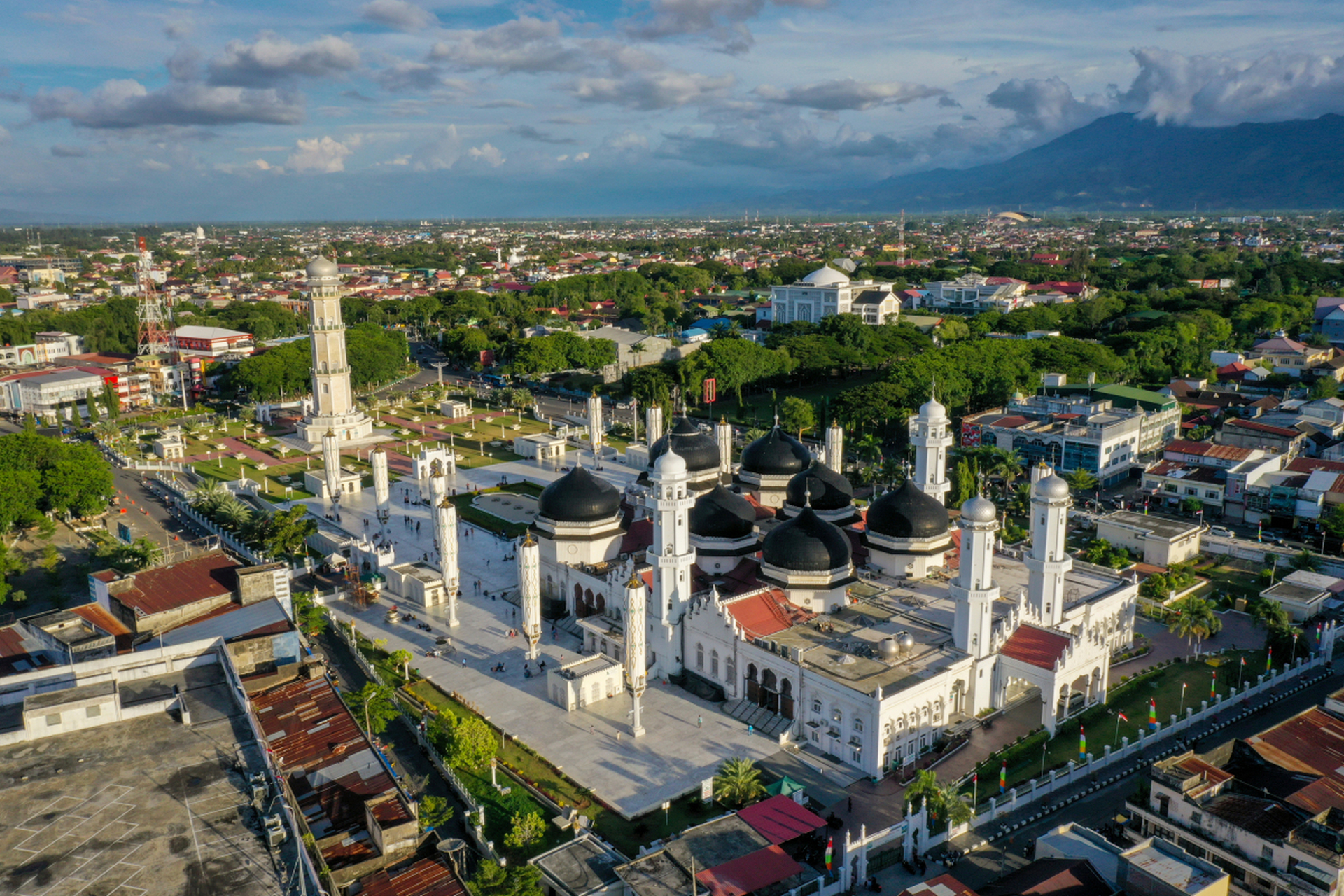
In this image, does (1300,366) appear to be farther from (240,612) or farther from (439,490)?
(240,612)

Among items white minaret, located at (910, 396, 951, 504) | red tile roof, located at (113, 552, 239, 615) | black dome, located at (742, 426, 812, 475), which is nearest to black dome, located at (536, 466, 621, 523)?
black dome, located at (742, 426, 812, 475)

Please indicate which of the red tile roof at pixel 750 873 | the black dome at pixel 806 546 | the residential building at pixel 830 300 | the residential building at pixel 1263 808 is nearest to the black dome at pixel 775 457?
the black dome at pixel 806 546

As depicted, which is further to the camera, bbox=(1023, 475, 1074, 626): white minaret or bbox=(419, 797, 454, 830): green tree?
bbox=(1023, 475, 1074, 626): white minaret

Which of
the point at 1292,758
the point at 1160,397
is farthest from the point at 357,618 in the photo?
the point at 1160,397

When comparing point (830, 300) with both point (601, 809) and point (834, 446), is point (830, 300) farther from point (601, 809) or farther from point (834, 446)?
point (601, 809)

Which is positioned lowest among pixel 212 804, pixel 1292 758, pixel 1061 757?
pixel 1061 757

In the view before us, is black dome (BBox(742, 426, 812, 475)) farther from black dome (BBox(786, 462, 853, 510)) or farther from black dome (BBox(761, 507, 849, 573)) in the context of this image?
black dome (BBox(761, 507, 849, 573))

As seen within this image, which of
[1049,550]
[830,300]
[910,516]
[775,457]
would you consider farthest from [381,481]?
[830,300]
